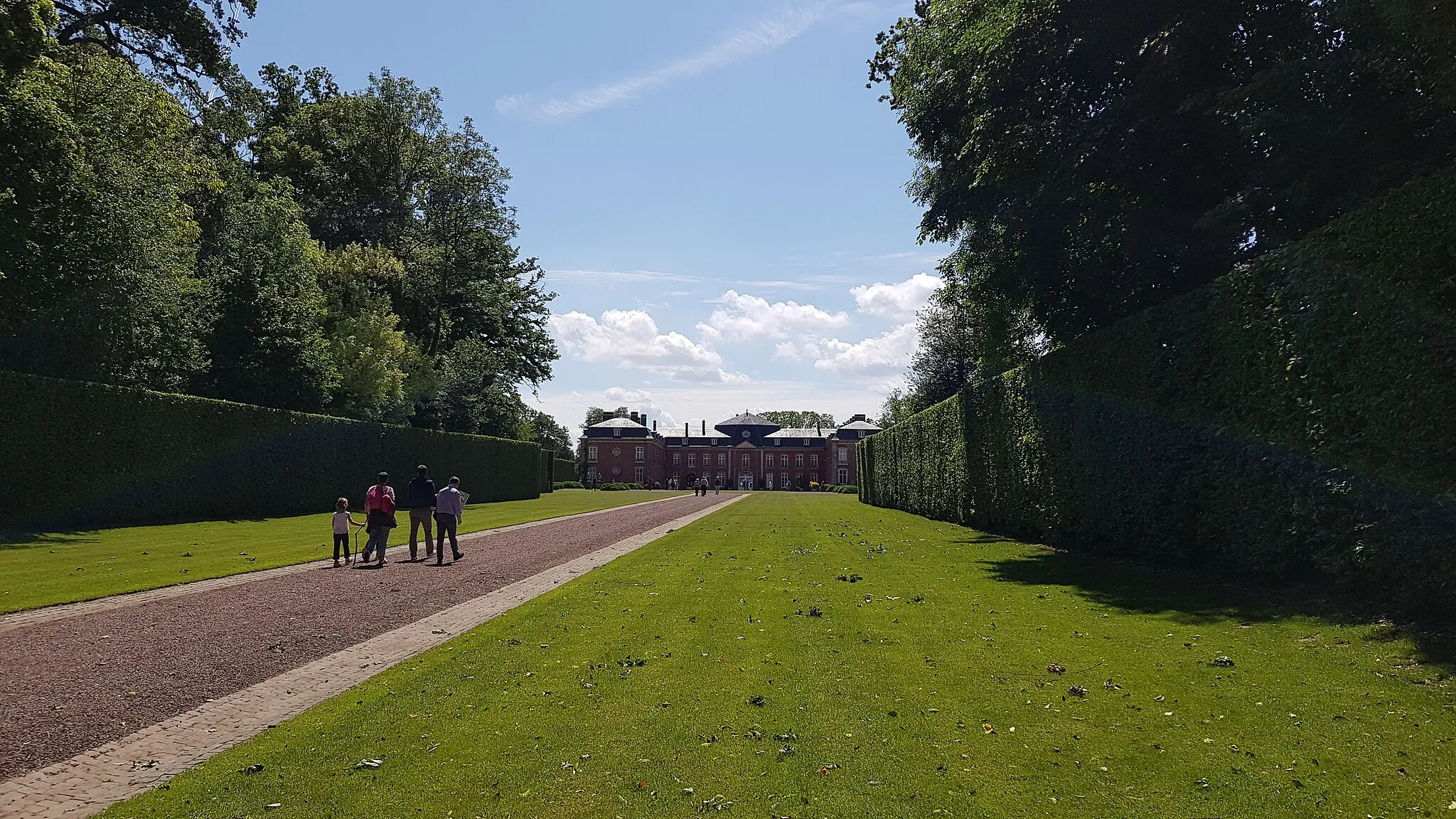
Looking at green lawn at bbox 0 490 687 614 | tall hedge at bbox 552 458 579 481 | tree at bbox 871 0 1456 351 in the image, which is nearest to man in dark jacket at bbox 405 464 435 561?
green lawn at bbox 0 490 687 614

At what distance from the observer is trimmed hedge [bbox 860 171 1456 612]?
8.46 metres

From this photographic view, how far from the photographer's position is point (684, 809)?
15.5 feet

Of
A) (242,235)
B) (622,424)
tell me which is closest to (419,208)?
(242,235)

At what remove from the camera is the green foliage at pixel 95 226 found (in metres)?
20.8

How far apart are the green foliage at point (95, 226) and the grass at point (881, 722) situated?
19.2 m

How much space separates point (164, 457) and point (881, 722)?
26607mm

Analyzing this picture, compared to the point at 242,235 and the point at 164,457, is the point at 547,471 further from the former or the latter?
the point at 164,457

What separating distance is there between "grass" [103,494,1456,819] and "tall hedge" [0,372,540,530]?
18.3m

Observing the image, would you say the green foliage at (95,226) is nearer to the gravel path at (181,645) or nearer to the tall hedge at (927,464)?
the gravel path at (181,645)

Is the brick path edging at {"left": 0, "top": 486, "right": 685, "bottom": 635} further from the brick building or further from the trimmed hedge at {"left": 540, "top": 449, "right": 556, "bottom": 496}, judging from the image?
the brick building

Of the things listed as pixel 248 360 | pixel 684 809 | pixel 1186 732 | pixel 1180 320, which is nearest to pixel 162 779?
pixel 684 809

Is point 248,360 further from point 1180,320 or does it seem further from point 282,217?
point 1180,320

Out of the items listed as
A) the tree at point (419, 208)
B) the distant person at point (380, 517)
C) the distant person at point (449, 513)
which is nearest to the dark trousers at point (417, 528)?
the distant person at point (449, 513)

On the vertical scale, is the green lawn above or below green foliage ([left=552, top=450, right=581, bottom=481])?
below
